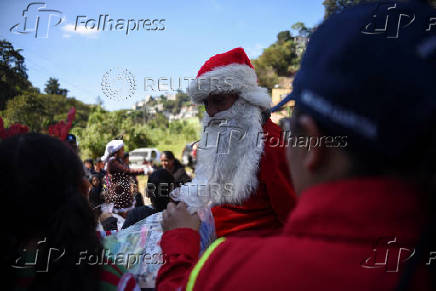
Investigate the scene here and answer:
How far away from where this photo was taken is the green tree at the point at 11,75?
8.48ft

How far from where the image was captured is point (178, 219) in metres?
1.19

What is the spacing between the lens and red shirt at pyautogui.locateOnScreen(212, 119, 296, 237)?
210 cm

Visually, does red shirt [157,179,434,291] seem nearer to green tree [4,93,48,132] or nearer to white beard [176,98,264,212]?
white beard [176,98,264,212]

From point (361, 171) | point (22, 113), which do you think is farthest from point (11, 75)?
point (361, 171)

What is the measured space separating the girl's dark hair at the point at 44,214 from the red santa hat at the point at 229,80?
1823 millimetres

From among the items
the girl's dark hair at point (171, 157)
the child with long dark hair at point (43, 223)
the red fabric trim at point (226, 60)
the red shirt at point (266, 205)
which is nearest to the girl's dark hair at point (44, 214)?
the child with long dark hair at point (43, 223)

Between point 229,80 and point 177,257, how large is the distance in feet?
6.30

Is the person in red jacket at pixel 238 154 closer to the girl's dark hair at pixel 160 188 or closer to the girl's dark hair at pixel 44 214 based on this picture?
the girl's dark hair at pixel 160 188

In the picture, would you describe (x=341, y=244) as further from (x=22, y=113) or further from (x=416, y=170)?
(x=22, y=113)

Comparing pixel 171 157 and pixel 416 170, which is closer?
pixel 416 170

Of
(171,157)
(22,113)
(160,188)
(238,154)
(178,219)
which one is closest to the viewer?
(178,219)

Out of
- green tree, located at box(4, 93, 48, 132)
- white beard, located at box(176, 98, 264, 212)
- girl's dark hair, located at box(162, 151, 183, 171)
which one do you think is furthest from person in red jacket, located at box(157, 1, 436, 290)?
girl's dark hair, located at box(162, 151, 183, 171)

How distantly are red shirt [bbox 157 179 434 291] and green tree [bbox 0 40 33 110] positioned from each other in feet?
8.33

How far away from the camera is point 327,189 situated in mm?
701
